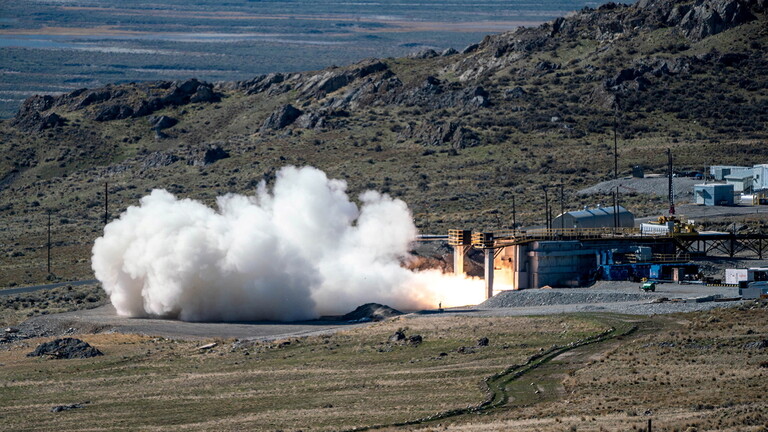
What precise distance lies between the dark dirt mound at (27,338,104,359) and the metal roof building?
36272mm

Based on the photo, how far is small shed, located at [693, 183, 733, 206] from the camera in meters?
130

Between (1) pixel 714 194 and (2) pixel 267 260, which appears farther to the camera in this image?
(1) pixel 714 194

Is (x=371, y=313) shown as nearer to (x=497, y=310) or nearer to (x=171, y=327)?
(x=497, y=310)

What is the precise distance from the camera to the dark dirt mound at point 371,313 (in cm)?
9344

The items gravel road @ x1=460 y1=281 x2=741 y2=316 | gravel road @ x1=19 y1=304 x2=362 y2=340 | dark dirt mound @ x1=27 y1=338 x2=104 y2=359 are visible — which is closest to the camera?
dark dirt mound @ x1=27 y1=338 x2=104 y2=359

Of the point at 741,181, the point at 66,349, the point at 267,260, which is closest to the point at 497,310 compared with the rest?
the point at 267,260

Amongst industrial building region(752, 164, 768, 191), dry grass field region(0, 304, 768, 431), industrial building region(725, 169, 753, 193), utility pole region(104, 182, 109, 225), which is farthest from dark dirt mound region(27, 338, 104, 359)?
industrial building region(752, 164, 768, 191)

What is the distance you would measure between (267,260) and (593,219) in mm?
25751

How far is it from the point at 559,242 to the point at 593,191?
49049 millimetres

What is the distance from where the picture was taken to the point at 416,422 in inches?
2443

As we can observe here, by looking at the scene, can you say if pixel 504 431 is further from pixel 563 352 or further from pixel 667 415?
pixel 563 352

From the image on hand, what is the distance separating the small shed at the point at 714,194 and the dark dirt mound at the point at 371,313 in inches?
1775

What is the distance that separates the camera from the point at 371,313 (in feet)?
310

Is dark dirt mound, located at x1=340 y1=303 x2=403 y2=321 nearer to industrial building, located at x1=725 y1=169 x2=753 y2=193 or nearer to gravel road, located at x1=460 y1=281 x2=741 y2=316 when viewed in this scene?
gravel road, located at x1=460 y1=281 x2=741 y2=316
